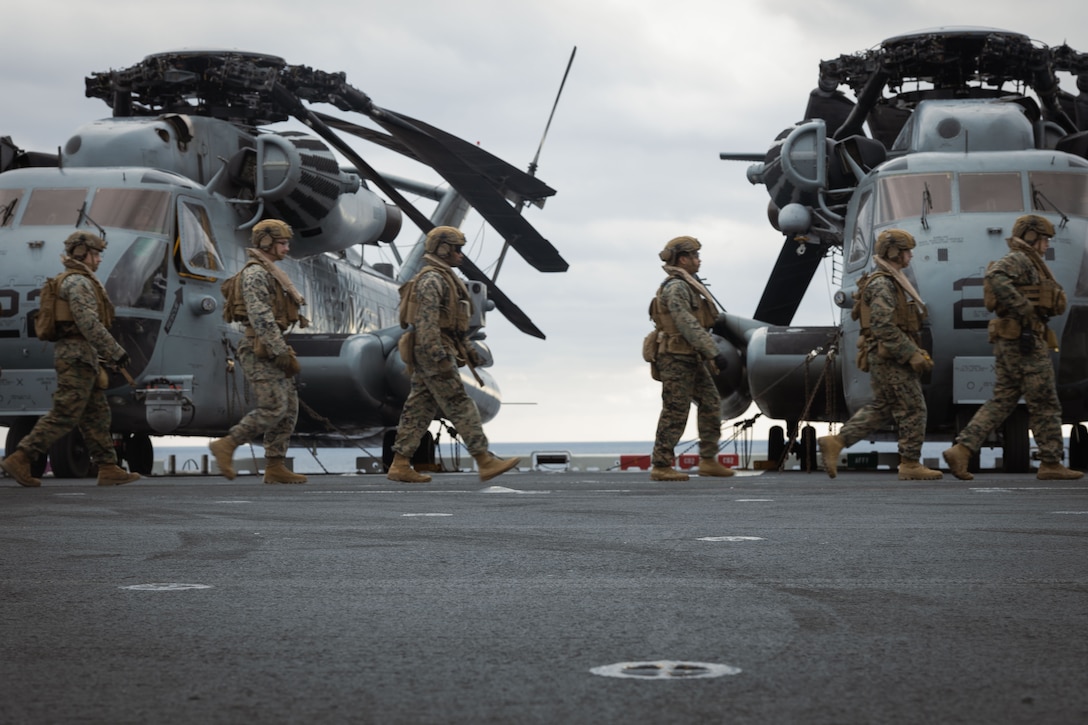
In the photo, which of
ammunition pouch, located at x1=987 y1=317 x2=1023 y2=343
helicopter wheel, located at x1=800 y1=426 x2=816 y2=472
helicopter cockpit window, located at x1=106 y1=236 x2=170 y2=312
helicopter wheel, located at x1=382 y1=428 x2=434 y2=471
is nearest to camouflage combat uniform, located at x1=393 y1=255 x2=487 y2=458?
ammunition pouch, located at x1=987 y1=317 x2=1023 y2=343

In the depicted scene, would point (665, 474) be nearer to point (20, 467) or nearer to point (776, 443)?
point (20, 467)

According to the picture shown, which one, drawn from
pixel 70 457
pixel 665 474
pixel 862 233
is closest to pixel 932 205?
pixel 862 233

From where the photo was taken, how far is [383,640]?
290 centimetres

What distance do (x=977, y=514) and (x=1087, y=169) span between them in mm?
8418

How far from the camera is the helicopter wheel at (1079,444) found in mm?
14727

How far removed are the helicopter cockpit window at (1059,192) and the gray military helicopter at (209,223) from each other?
5.41 m

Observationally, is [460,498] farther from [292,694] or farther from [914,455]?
[292,694]

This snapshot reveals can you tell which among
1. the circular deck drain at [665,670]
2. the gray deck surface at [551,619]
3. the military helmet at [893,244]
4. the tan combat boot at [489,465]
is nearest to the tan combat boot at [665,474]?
the tan combat boot at [489,465]

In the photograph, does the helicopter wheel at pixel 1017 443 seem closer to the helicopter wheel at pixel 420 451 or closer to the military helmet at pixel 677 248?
the military helmet at pixel 677 248

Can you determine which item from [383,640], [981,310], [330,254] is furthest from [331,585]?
[330,254]

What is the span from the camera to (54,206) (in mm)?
14742

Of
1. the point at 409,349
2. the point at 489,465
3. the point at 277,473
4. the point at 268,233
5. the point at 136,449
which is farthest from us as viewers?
the point at 136,449

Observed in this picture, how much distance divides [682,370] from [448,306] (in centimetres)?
192

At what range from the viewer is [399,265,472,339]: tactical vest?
10.8 metres
